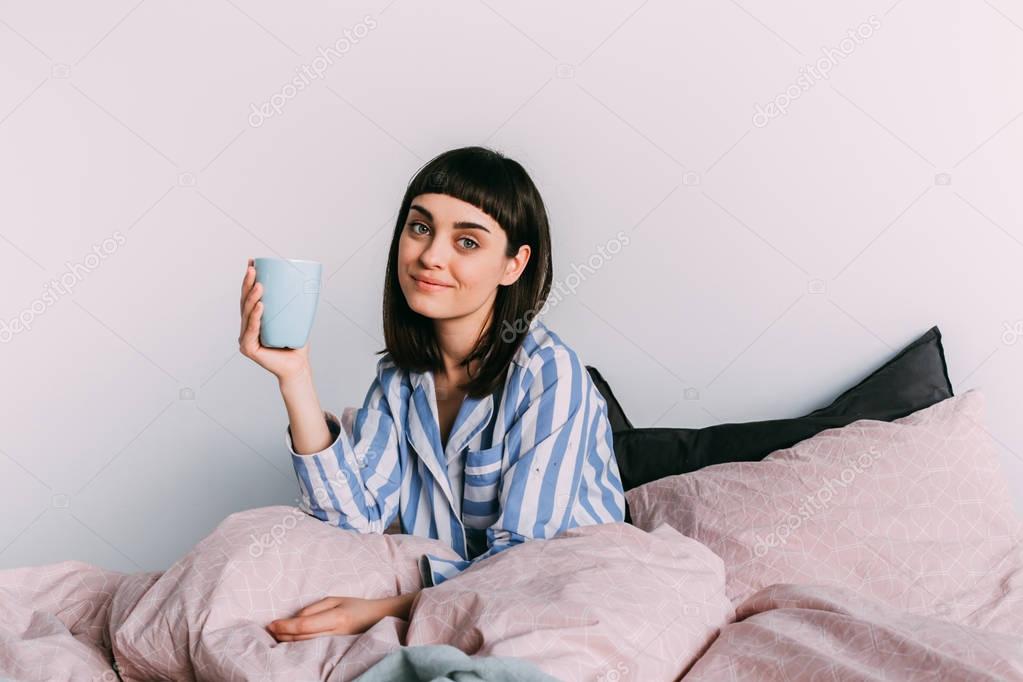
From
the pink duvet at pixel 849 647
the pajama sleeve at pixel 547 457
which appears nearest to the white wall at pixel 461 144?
the pajama sleeve at pixel 547 457

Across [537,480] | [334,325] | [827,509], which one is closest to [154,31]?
[334,325]

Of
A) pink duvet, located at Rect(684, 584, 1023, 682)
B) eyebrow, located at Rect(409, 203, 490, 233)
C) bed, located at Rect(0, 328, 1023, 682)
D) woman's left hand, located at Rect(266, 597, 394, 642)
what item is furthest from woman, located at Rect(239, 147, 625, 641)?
pink duvet, located at Rect(684, 584, 1023, 682)

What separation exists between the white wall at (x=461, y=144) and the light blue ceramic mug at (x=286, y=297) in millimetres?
Result: 778

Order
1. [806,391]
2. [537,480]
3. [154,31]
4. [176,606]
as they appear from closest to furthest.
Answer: [176,606]
[537,480]
[806,391]
[154,31]

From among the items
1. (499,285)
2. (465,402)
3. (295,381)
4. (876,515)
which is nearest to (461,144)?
(499,285)

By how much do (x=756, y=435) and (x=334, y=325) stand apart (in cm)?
92

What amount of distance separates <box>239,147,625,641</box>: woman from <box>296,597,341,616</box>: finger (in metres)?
0.27

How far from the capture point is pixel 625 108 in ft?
6.73

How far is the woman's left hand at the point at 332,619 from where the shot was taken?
3.95 feet

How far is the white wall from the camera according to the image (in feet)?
6.36

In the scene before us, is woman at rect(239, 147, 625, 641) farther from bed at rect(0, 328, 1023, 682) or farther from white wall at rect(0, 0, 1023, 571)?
white wall at rect(0, 0, 1023, 571)

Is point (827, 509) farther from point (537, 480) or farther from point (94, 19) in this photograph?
point (94, 19)

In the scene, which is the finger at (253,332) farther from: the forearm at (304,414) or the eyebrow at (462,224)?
the eyebrow at (462,224)

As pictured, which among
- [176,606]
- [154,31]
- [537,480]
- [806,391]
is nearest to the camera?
[176,606]
